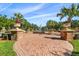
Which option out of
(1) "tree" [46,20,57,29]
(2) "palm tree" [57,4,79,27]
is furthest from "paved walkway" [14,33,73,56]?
(2) "palm tree" [57,4,79,27]

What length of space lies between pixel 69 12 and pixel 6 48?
1186mm

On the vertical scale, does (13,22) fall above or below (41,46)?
above

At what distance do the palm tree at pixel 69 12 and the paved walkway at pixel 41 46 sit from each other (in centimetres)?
40

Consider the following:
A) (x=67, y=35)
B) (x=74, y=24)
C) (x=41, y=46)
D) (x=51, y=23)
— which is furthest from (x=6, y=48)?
(x=74, y=24)

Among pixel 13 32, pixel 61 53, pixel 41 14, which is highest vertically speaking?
pixel 41 14

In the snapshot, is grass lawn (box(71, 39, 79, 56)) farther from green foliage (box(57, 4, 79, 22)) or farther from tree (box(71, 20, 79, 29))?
green foliage (box(57, 4, 79, 22))

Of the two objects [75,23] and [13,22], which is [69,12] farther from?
[13,22]

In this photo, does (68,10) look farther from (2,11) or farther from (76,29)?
(2,11)

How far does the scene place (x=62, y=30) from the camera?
3996 millimetres

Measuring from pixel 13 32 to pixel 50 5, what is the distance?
77 centimetres

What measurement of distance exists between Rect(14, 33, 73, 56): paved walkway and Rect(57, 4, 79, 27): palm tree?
0.40 meters

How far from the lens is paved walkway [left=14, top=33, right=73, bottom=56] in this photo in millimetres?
3877

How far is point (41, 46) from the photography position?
156 inches

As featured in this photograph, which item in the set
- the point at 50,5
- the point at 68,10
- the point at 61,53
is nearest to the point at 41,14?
the point at 50,5
